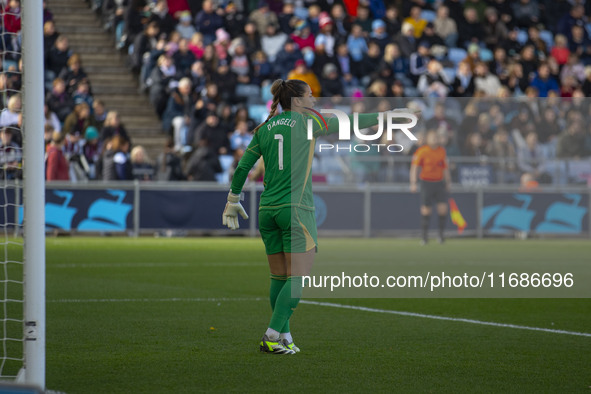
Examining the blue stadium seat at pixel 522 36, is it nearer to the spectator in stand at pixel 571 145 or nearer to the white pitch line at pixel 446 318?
the spectator in stand at pixel 571 145

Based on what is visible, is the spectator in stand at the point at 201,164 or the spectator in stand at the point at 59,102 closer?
the spectator in stand at the point at 201,164

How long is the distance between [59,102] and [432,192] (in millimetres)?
7812

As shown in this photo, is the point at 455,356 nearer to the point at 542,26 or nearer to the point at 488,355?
the point at 488,355

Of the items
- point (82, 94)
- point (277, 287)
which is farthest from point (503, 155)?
point (277, 287)

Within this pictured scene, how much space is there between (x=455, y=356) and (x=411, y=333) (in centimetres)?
116

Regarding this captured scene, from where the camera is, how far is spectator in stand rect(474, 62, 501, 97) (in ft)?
81.0

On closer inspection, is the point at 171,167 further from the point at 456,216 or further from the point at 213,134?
the point at 456,216

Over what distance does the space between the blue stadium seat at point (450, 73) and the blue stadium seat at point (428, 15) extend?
7.97ft

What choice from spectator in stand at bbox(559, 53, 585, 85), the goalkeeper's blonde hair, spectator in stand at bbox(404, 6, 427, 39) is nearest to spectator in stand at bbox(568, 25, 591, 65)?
spectator in stand at bbox(559, 53, 585, 85)

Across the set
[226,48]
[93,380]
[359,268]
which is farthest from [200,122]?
[93,380]

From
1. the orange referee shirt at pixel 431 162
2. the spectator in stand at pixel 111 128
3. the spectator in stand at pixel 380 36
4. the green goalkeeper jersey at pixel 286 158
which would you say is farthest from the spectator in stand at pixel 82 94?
the green goalkeeper jersey at pixel 286 158

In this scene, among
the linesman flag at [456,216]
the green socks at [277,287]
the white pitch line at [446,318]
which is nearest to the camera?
the green socks at [277,287]

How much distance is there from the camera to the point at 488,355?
6984 mm

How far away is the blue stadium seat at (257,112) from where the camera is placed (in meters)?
22.3
